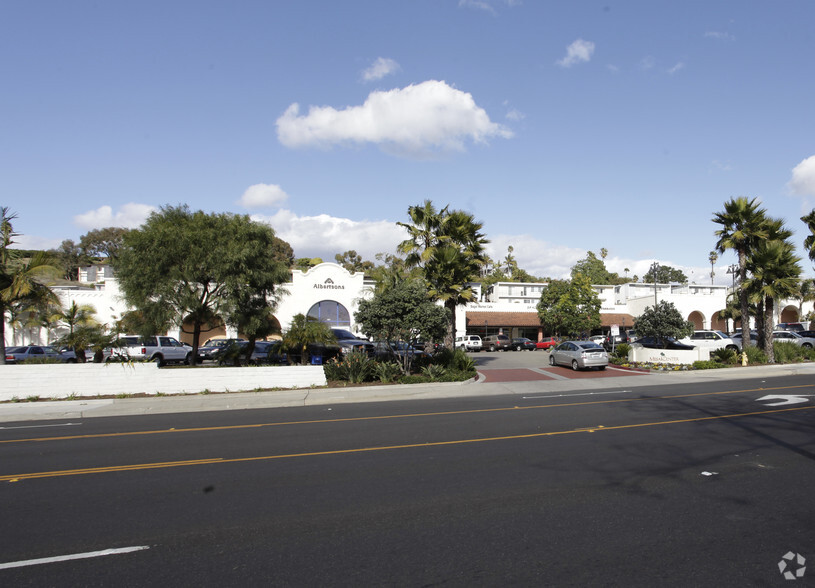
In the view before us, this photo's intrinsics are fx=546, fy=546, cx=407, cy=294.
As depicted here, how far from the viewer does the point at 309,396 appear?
59.2 feet

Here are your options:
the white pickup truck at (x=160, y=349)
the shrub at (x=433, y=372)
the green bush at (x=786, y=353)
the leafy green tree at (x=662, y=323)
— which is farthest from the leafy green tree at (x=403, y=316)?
the green bush at (x=786, y=353)

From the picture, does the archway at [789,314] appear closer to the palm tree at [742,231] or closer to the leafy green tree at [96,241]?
the palm tree at [742,231]

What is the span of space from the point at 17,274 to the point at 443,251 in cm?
1637

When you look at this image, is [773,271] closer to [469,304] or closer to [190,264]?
[469,304]

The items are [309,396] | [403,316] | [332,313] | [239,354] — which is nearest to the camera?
[309,396]

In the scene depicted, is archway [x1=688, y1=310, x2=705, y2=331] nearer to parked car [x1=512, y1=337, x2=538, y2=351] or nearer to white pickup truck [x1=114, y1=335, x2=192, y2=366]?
parked car [x1=512, y1=337, x2=538, y2=351]

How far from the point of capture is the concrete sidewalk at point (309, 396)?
1606 cm

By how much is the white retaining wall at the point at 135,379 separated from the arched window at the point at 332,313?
22488 millimetres

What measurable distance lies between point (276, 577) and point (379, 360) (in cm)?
1869

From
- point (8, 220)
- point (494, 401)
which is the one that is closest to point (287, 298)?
point (8, 220)

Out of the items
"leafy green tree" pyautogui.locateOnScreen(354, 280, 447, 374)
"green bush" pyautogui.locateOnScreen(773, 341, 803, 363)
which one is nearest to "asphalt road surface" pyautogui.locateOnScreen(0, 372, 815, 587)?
"leafy green tree" pyautogui.locateOnScreen(354, 280, 447, 374)

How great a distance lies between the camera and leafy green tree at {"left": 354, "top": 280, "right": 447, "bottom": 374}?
20.9 metres

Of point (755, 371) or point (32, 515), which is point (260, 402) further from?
point (755, 371)

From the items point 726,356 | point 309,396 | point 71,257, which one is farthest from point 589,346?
point 71,257
